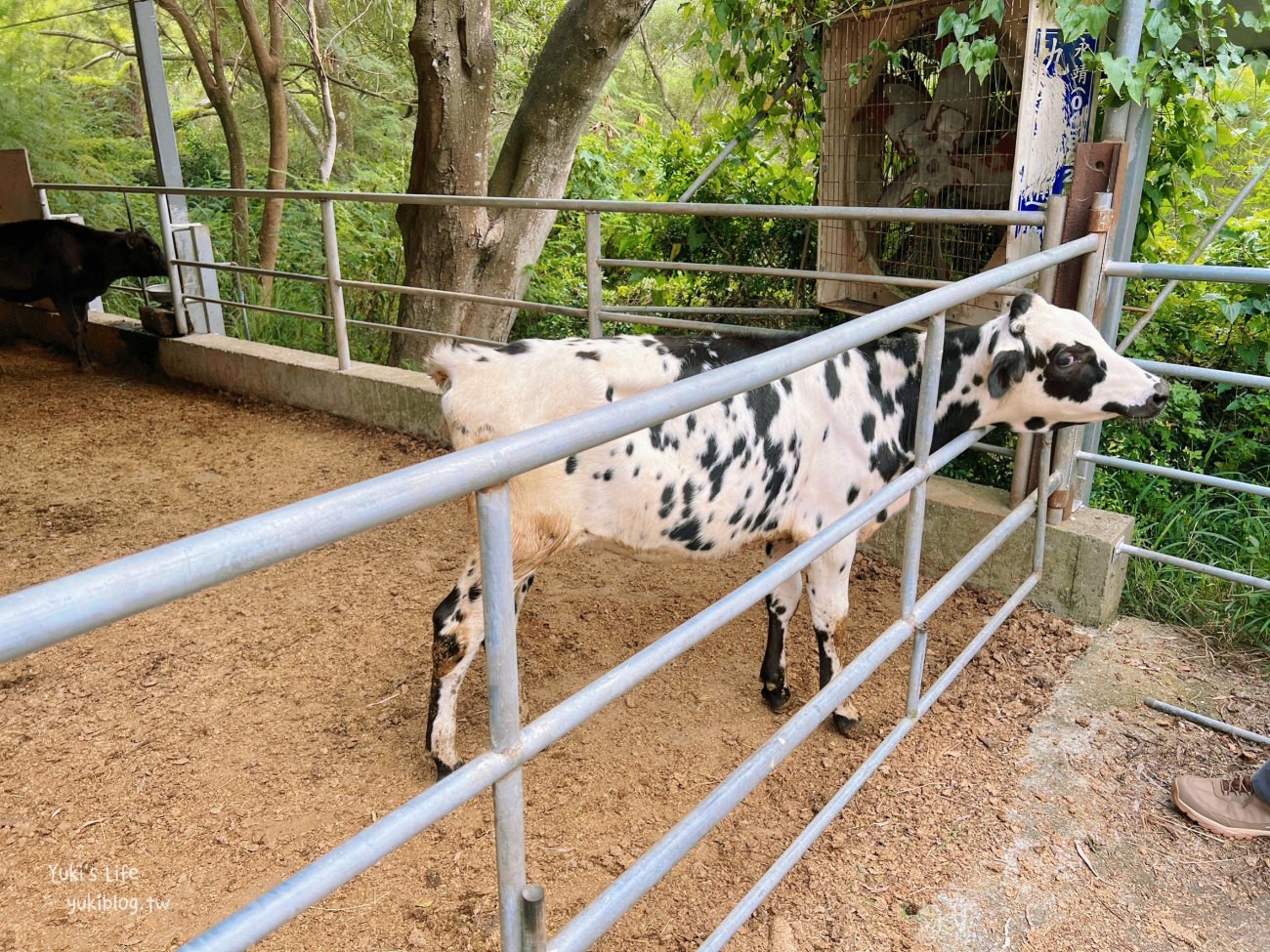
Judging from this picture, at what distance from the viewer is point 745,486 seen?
8.36 ft

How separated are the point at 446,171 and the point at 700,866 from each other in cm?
531

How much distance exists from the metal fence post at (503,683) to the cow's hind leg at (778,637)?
73.6 inches

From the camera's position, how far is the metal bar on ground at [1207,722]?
279 centimetres

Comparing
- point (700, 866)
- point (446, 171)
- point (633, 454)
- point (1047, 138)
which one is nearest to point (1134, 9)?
point (1047, 138)

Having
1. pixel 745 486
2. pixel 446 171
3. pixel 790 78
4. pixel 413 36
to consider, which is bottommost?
pixel 745 486

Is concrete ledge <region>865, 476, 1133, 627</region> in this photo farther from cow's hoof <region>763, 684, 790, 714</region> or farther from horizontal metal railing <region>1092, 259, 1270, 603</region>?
cow's hoof <region>763, 684, 790, 714</region>

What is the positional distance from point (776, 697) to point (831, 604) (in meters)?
0.37

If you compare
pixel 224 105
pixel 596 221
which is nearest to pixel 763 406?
pixel 596 221

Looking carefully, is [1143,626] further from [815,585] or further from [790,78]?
[790,78]

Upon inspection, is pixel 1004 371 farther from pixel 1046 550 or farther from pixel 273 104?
pixel 273 104

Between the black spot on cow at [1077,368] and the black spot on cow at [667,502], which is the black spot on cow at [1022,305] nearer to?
the black spot on cow at [1077,368]

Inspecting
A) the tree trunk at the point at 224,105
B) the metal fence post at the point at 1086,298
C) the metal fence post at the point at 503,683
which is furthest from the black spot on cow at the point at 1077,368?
the tree trunk at the point at 224,105

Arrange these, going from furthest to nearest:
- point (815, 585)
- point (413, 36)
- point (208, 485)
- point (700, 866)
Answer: point (413, 36) → point (208, 485) → point (815, 585) → point (700, 866)

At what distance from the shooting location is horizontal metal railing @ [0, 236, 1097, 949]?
2.48ft
